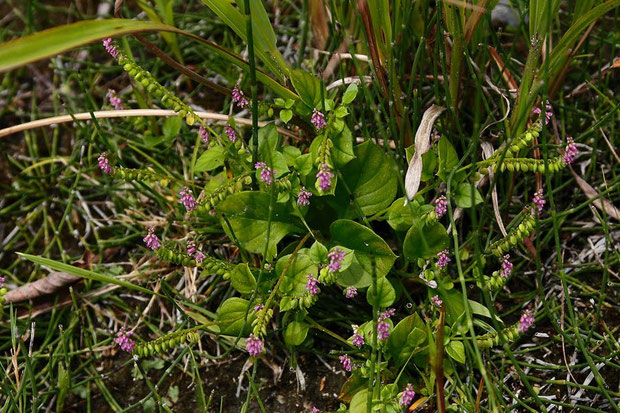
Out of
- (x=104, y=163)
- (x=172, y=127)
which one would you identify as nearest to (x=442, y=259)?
(x=104, y=163)

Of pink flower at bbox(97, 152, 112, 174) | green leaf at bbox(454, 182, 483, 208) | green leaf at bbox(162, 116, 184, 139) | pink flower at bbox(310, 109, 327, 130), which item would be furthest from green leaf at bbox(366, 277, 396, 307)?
green leaf at bbox(162, 116, 184, 139)

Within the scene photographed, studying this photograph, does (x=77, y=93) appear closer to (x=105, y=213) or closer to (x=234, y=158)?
(x=105, y=213)

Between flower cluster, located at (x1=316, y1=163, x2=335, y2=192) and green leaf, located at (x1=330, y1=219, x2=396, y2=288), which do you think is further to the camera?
green leaf, located at (x1=330, y1=219, x2=396, y2=288)

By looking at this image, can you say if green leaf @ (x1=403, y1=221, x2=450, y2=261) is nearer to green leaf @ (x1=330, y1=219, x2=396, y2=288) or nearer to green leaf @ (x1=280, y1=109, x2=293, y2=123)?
green leaf @ (x1=330, y1=219, x2=396, y2=288)

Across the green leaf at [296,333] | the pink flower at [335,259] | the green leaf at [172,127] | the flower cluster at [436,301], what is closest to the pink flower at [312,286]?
the pink flower at [335,259]

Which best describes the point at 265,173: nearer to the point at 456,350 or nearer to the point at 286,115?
the point at 286,115

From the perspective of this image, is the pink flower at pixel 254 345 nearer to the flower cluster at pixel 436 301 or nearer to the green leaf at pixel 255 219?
the green leaf at pixel 255 219
